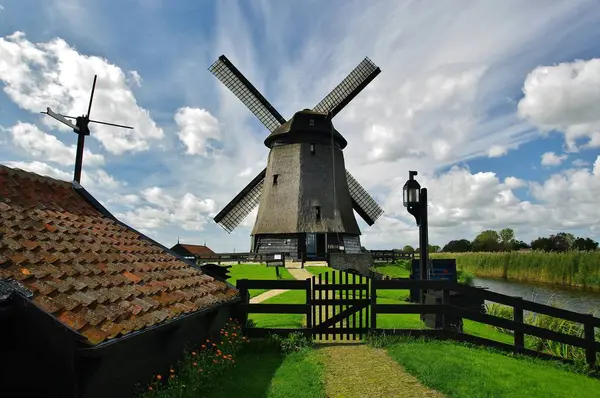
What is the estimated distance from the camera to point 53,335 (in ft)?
11.3

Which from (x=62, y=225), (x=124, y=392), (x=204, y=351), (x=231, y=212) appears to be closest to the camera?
(x=124, y=392)

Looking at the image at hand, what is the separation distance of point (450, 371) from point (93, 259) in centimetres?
533

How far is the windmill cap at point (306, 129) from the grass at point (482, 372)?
21.8 meters

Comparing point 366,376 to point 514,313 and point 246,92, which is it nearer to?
point 514,313

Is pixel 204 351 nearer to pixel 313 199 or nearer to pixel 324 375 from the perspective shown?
pixel 324 375

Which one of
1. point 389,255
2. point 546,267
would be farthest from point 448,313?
point 389,255

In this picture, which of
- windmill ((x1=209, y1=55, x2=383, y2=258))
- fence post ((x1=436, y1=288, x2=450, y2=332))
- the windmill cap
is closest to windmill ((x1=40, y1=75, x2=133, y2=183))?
fence post ((x1=436, y1=288, x2=450, y2=332))

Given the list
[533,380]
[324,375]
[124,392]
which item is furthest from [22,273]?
[533,380]

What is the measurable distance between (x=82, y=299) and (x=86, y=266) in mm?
951

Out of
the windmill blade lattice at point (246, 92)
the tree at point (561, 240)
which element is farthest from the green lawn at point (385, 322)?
the tree at point (561, 240)

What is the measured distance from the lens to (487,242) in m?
89.2

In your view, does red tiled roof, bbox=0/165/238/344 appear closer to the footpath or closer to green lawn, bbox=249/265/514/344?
the footpath

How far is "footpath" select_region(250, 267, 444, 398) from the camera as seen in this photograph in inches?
231

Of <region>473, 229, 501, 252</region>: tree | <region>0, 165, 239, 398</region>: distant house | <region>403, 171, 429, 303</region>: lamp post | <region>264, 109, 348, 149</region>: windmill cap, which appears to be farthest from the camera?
<region>473, 229, 501, 252</region>: tree
